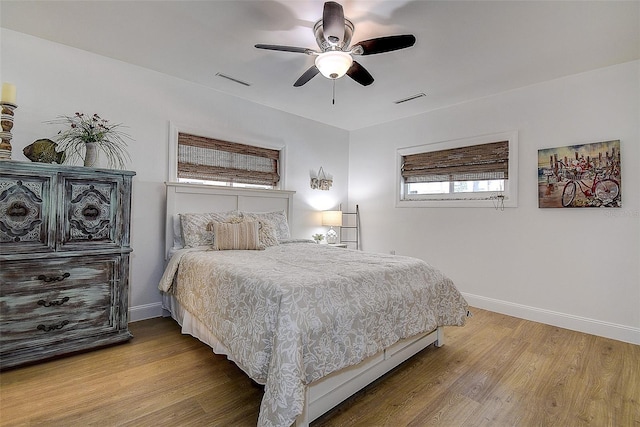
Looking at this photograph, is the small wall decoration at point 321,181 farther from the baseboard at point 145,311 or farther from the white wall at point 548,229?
the baseboard at point 145,311

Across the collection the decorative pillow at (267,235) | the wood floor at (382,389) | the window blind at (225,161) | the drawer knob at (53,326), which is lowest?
the wood floor at (382,389)

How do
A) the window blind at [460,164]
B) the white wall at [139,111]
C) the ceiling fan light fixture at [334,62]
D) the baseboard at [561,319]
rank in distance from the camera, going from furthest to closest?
1. the window blind at [460,164]
2. the baseboard at [561,319]
3. the white wall at [139,111]
4. the ceiling fan light fixture at [334,62]

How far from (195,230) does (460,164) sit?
11.5ft

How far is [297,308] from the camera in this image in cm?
156

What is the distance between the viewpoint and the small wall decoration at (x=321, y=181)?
4844 millimetres

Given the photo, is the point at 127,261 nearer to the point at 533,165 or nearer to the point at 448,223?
the point at 448,223

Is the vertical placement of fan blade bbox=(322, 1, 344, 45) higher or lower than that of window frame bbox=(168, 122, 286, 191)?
higher

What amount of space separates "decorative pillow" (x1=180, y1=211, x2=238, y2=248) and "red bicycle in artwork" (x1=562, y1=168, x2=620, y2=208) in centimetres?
386

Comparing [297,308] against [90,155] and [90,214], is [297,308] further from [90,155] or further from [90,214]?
[90,155]

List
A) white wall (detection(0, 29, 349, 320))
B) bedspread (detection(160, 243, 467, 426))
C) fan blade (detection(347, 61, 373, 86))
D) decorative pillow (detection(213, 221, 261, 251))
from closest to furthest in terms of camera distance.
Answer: bedspread (detection(160, 243, 467, 426)) < fan blade (detection(347, 61, 373, 86)) < white wall (detection(0, 29, 349, 320)) < decorative pillow (detection(213, 221, 261, 251))

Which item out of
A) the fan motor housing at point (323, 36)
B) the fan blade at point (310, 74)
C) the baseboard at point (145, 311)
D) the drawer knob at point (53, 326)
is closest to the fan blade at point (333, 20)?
the fan motor housing at point (323, 36)

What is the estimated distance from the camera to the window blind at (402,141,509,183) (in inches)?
145

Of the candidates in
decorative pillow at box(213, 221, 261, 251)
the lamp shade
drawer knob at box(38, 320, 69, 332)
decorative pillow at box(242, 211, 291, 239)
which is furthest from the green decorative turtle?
the lamp shade

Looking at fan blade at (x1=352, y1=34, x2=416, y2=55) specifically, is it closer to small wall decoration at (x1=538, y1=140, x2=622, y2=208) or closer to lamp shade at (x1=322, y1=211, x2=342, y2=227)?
small wall decoration at (x1=538, y1=140, x2=622, y2=208)
